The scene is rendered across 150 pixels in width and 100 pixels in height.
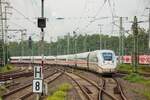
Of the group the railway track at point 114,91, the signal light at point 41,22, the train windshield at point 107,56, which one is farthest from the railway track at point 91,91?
the train windshield at point 107,56

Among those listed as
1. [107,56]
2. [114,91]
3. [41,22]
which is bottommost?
[114,91]

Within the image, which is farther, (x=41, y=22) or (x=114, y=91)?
(x=114, y=91)

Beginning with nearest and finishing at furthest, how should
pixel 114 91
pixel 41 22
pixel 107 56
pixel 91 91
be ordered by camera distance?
pixel 41 22 → pixel 91 91 → pixel 114 91 → pixel 107 56

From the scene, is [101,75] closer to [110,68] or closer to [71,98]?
[110,68]

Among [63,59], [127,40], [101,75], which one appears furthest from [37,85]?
[127,40]

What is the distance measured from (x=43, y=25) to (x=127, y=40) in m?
117

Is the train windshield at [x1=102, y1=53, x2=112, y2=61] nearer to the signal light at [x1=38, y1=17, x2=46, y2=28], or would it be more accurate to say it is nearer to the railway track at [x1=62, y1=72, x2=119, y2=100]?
the railway track at [x1=62, y1=72, x2=119, y2=100]

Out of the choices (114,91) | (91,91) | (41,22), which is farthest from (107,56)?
(41,22)

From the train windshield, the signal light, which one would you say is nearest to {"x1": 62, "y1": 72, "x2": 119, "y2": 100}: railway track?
the signal light

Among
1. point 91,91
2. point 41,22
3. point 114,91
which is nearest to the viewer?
point 41,22

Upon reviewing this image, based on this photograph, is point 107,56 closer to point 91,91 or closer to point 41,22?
point 91,91

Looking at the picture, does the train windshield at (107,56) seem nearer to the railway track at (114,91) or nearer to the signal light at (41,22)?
the railway track at (114,91)

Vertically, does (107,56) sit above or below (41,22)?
below

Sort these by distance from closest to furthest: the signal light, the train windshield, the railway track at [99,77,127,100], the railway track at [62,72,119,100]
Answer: the signal light < the railway track at [62,72,119,100] < the railway track at [99,77,127,100] < the train windshield
